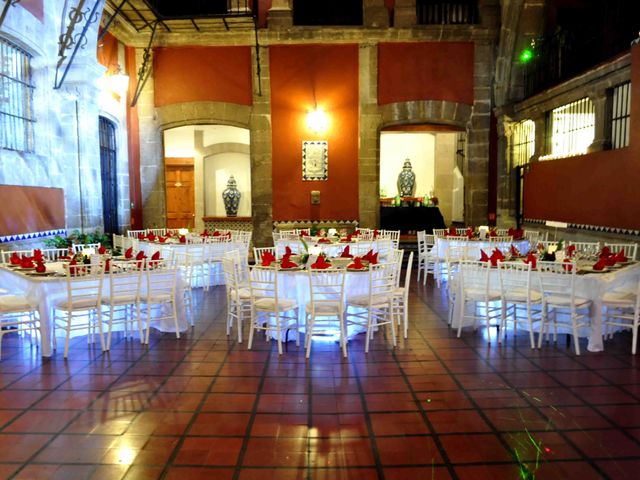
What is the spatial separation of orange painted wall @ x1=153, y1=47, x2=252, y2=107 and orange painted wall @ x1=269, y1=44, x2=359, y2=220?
59 centimetres

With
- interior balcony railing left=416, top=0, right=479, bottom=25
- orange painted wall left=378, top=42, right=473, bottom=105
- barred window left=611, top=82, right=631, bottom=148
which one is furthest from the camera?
interior balcony railing left=416, top=0, right=479, bottom=25

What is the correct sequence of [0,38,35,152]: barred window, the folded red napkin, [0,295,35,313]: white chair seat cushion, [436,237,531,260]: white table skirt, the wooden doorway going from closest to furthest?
1. [0,295,35,313]: white chair seat cushion
2. the folded red napkin
3. [0,38,35,152]: barred window
4. [436,237,531,260]: white table skirt
5. the wooden doorway

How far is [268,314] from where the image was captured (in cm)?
517

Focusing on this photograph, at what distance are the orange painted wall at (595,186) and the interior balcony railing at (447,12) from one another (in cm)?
370

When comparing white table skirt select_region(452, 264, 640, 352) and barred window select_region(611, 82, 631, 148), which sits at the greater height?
barred window select_region(611, 82, 631, 148)

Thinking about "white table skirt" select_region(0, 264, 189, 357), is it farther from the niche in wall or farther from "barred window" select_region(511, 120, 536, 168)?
the niche in wall

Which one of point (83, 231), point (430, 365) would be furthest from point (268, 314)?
point (83, 231)

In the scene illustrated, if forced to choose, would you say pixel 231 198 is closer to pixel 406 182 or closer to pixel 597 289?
pixel 406 182

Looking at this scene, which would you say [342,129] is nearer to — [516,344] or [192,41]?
[192,41]

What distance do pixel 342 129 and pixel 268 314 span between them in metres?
6.50

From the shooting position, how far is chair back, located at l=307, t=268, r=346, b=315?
4.61 metres

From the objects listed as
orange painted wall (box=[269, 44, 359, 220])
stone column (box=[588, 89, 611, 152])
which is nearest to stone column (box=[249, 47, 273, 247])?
orange painted wall (box=[269, 44, 359, 220])

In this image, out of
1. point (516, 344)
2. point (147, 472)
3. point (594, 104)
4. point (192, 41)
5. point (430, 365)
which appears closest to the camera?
point (147, 472)

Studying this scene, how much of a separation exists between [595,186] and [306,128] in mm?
5515
